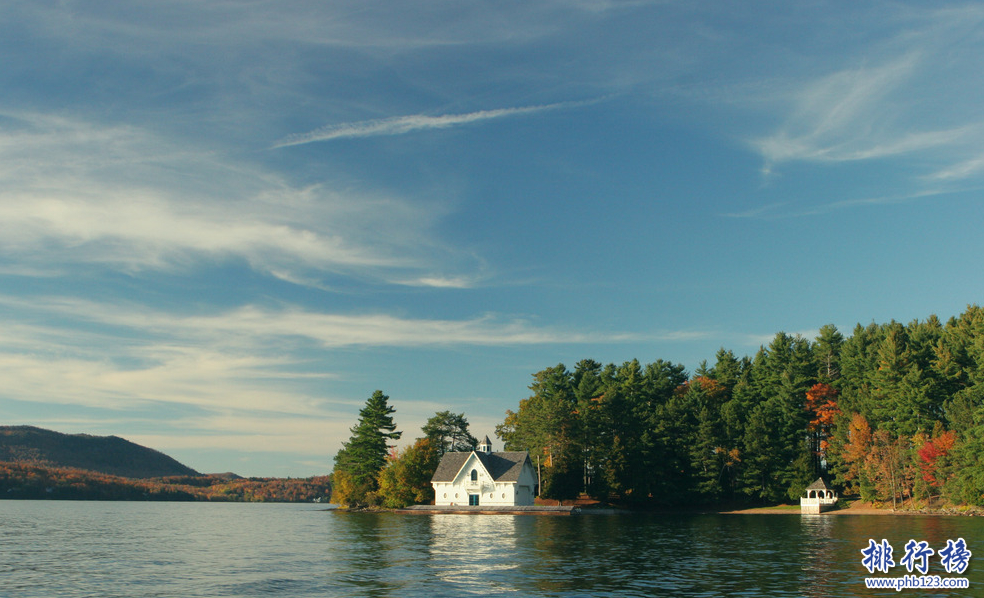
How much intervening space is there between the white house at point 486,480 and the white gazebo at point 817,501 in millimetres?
37706

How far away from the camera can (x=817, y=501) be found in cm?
9356

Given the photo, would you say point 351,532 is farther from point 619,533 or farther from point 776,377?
point 776,377

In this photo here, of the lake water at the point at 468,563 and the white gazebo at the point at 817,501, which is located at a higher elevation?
the lake water at the point at 468,563

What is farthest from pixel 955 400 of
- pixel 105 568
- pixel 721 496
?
pixel 105 568

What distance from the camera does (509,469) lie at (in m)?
103

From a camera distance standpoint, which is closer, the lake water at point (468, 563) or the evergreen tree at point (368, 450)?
the lake water at point (468, 563)

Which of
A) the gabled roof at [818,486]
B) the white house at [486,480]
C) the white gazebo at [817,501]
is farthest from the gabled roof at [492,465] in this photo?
the gabled roof at [818,486]

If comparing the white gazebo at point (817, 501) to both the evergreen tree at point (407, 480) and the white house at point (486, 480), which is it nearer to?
the white house at point (486, 480)

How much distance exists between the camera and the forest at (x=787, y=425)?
8744 centimetres

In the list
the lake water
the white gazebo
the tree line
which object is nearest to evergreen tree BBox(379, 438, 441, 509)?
the tree line

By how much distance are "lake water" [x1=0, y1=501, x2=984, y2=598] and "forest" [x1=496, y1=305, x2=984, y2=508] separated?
29.0 m

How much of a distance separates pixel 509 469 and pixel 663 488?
22.2m

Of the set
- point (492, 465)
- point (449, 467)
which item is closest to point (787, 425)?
point (492, 465)

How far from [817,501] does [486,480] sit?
147 ft
